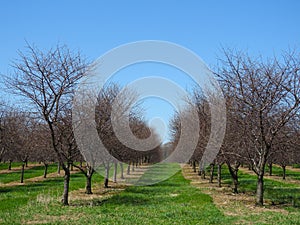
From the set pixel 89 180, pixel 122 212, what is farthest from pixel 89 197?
pixel 122 212

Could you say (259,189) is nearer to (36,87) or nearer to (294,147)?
(294,147)

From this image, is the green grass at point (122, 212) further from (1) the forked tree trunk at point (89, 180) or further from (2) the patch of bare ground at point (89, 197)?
(1) the forked tree trunk at point (89, 180)

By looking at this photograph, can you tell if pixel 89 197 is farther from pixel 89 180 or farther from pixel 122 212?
pixel 122 212

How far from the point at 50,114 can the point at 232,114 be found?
8153mm

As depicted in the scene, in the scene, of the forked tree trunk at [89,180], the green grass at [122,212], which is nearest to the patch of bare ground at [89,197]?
the forked tree trunk at [89,180]

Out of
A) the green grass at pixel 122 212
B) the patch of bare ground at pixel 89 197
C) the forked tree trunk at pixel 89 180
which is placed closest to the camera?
the green grass at pixel 122 212

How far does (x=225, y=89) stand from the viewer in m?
18.5

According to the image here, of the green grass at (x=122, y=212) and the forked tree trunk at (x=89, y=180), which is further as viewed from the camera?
the forked tree trunk at (x=89, y=180)

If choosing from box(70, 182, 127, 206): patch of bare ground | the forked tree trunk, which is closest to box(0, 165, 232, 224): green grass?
box(70, 182, 127, 206): patch of bare ground

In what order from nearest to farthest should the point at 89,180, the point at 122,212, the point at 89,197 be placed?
the point at 122,212 < the point at 89,197 < the point at 89,180

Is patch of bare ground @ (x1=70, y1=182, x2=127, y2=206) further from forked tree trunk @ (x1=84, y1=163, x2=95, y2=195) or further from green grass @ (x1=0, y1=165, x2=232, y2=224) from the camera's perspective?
green grass @ (x1=0, y1=165, x2=232, y2=224)

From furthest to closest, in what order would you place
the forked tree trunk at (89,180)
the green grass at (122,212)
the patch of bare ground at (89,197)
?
the forked tree trunk at (89,180)
the patch of bare ground at (89,197)
the green grass at (122,212)

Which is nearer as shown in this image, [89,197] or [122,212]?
[122,212]

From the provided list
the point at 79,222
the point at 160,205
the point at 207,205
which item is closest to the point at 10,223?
the point at 79,222
